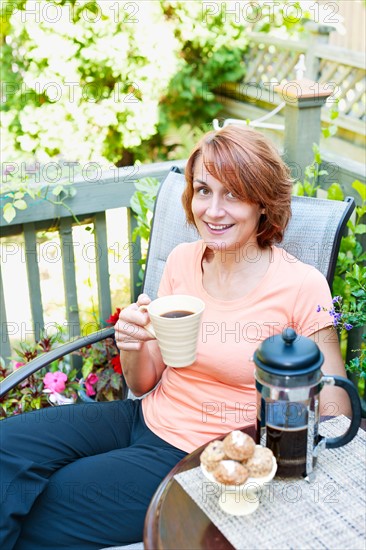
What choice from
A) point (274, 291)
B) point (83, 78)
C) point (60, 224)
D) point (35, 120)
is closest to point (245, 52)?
point (83, 78)

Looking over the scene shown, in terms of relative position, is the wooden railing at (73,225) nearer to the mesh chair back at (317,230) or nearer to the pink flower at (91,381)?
the pink flower at (91,381)

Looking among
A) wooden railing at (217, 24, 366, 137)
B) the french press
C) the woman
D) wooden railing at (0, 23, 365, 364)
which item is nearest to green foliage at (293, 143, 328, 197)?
wooden railing at (0, 23, 365, 364)

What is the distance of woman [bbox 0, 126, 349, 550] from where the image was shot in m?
1.65

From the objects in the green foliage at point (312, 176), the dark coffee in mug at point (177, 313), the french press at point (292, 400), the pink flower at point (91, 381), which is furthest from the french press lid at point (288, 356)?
the pink flower at point (91, 381)

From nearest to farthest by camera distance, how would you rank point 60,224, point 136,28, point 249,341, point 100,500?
point 100,500 < point 249,341 < point 60,224 < point 136,28

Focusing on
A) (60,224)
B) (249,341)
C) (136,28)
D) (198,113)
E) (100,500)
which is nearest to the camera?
(100,500)

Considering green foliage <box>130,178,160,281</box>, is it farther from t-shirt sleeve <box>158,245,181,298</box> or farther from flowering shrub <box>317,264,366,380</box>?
flowering shrub <box>317,264,366,380</box>

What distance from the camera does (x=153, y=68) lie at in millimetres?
5820

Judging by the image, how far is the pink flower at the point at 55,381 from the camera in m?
2.53

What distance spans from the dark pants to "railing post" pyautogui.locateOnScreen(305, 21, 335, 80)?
4814 mm

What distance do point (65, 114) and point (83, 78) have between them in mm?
336

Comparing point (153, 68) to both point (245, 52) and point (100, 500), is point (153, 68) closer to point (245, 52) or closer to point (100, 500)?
point (245, 52)

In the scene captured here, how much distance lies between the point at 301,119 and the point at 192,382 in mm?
1170

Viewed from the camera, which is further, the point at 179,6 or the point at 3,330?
the point at 179,6
